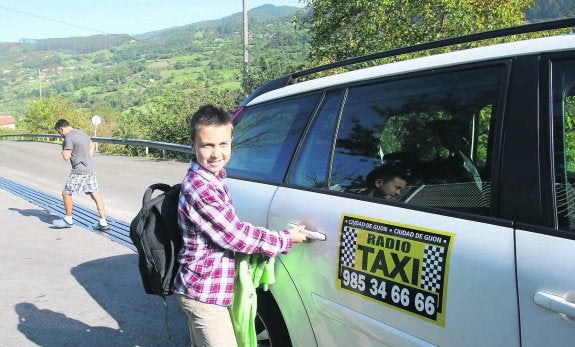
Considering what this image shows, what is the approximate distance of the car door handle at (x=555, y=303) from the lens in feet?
4.38

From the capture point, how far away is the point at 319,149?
92.4 inches

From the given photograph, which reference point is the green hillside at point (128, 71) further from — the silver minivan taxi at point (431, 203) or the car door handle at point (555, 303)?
the car door handle at point (555, 303)

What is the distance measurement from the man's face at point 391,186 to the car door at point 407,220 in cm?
3

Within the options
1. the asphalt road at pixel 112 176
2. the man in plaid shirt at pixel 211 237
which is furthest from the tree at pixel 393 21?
the man in plaid shirt at pixel 211 237

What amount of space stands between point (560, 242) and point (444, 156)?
0.59 metres

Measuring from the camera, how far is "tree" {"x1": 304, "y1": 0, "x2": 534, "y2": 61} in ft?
40.4

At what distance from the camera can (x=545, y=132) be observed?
153 centimetres

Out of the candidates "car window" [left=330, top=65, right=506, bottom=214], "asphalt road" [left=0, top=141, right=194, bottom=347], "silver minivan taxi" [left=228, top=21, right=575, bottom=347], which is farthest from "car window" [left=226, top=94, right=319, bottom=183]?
"asphalt road" [left=0, top=141, right=194, bottom=347]

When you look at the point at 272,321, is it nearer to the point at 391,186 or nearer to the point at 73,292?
the point at 391,186

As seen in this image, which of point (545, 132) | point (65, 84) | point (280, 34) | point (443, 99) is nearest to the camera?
point (545, 132)

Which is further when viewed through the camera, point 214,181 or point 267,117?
point 267,117

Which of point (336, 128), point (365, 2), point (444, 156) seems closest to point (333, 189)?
point (336, 128)

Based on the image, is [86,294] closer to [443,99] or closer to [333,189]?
[333,189]

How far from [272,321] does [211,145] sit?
3.23 ft
